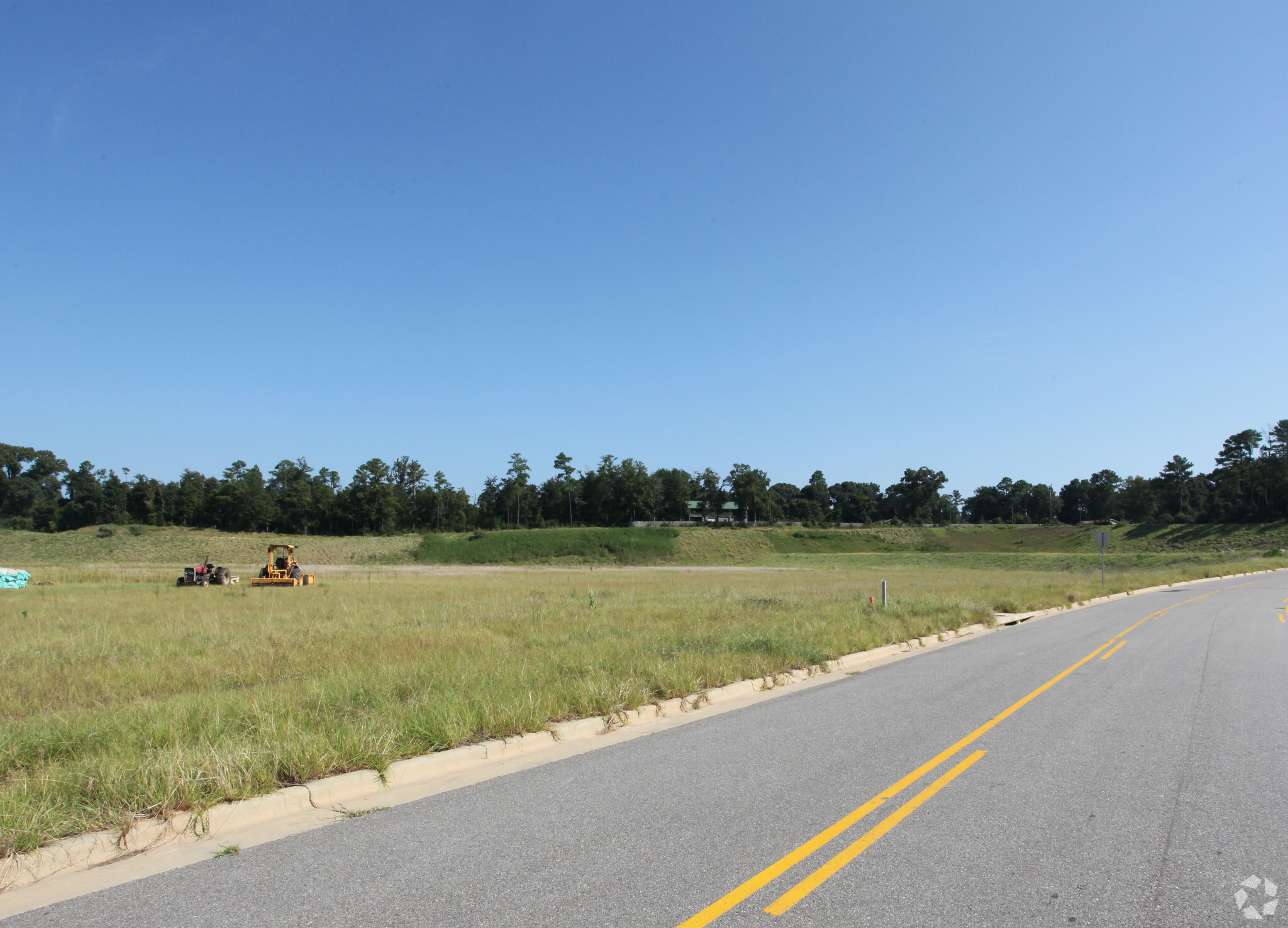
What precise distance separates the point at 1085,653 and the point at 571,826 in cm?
1285

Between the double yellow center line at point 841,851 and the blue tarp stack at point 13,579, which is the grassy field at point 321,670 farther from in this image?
the blue tarp stack at point 13,579

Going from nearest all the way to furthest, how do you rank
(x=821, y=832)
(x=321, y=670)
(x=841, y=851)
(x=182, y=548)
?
(x=841, y=851) → (x=821, y=832) → (x=321, y=670) → (x=182, y=548)

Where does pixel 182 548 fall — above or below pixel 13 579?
below

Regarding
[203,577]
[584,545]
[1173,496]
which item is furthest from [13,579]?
[1173,496]

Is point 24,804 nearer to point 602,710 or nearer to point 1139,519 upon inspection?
point 602,710

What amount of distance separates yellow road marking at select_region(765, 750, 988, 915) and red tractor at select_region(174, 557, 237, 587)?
3663 centimetres

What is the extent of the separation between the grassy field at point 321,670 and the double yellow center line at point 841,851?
3.73m

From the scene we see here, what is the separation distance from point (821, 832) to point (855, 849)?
35 centimetres

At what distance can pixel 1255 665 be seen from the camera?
1273 cm

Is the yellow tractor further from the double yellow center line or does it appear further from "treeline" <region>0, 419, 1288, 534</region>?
"treeline" <region>0, 419, 1288, 534</region>

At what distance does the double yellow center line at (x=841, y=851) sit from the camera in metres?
4.12

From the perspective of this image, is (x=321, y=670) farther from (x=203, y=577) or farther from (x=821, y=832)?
(x=203, y=577)

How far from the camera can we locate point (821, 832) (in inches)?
206

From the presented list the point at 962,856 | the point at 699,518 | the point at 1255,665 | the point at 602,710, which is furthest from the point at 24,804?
the point at 699,518
